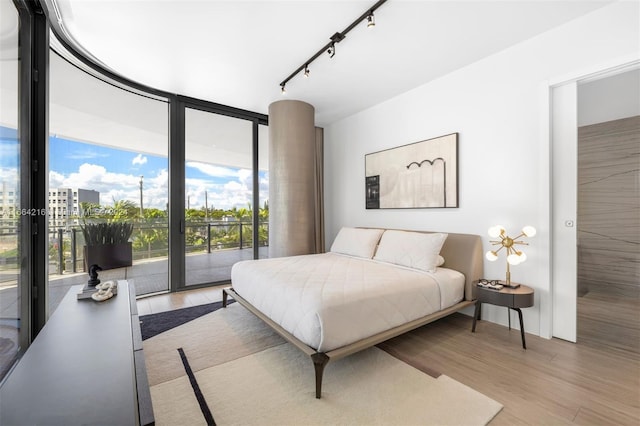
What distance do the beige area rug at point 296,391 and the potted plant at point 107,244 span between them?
69.6 inches

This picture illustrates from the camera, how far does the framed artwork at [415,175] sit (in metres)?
3.21

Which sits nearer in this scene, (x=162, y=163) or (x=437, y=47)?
(x=437, y=47)

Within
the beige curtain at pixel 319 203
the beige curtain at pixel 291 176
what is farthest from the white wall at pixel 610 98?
the beige curtain at pixel 319 203

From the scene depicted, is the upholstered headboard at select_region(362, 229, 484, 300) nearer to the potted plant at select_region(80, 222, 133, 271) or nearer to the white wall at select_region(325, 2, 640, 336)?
the white wall at select_region(325, 2, 640, 336)

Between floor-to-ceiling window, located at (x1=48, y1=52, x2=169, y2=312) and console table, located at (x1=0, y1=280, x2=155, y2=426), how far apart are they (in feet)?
5.51

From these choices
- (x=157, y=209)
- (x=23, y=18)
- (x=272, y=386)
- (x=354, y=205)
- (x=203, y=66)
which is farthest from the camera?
(x=354, y=205)

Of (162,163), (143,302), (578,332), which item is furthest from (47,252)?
(578,332)

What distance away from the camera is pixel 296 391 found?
1.76 m

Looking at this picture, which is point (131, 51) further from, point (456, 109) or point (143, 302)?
point (456, 109)

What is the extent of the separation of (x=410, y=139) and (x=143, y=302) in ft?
13.2

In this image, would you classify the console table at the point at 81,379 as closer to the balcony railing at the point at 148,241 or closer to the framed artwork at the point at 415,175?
the balcony railing at the point at 148,241

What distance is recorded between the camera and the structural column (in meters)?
3.93

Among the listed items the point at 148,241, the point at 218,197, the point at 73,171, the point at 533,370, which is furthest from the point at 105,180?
the point at 533,370

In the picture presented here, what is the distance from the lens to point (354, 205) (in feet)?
15.0
